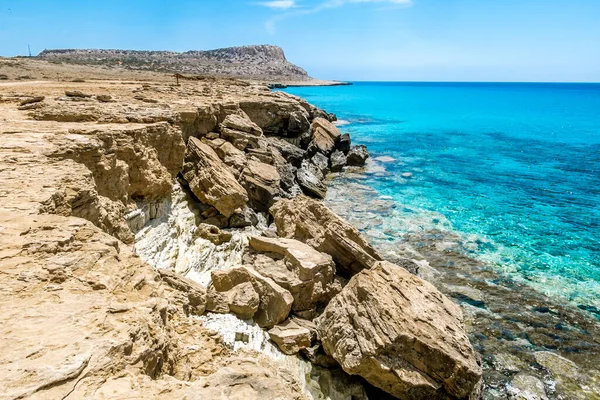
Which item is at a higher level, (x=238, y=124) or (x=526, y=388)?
(x=238, y=124)

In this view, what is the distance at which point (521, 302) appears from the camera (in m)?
15.8

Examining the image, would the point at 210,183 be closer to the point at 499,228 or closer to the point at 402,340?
the point at 402,340

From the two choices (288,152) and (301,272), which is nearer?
(301,272)

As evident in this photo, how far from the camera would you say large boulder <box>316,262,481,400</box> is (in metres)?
9.49

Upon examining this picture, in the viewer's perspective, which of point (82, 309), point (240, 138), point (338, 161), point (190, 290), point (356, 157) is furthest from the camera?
point (356, 157)

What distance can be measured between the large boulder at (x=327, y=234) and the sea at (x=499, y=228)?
4.94 meters

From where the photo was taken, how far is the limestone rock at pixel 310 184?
27656 millimetres

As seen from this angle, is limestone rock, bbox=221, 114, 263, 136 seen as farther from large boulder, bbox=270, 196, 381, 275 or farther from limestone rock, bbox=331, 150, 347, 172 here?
limestone rock, bbox=331, 150, 347, 172

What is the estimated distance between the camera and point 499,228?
23.8 metres

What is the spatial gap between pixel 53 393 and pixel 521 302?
1719 cm

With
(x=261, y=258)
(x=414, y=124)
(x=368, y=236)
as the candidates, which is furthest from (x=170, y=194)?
(x=414, y=124)

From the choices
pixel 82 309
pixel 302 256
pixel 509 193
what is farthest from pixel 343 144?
pixel 82 309

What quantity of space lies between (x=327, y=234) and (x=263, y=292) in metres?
3.67

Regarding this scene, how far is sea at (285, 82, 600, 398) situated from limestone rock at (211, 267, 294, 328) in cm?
700
